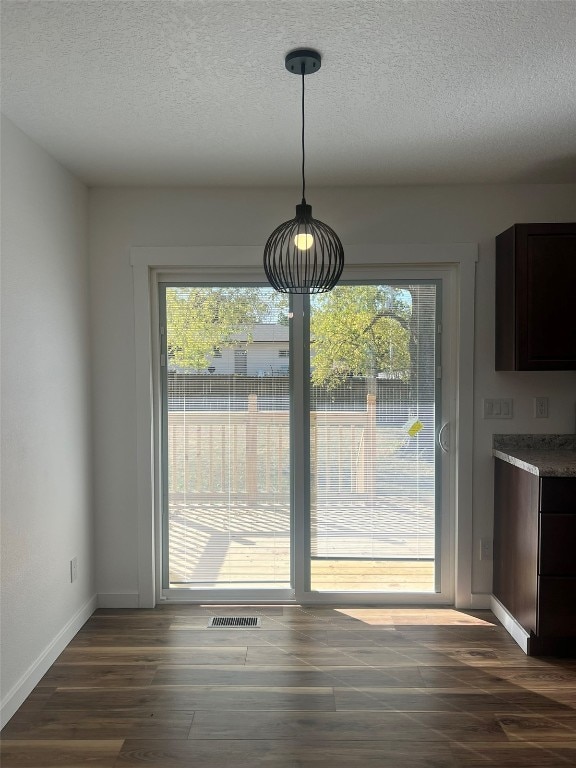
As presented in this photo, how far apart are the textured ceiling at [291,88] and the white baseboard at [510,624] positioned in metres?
2.48

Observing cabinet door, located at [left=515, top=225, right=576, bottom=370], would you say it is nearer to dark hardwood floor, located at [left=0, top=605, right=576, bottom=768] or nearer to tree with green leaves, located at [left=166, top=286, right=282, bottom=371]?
tree with green leaves, located at [left=166, top=286, right=282, bottom=371]

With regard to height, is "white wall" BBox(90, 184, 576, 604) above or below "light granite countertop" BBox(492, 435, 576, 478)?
above

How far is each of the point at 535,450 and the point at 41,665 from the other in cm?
291

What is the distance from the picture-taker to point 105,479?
3.69 m

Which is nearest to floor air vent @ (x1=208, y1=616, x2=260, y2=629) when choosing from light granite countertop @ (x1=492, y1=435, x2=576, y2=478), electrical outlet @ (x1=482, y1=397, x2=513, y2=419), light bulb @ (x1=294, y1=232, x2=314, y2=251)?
light granite countertop @ (x1=492, y1=435, x2=576, y2=478)

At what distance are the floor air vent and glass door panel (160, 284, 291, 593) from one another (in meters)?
0.27

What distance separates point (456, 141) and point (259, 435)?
2001 millimetres

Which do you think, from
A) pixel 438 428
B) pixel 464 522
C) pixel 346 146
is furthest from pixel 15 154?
pixel 464 522

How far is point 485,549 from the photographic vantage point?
366cm

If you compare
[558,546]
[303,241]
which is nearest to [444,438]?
[558,546]

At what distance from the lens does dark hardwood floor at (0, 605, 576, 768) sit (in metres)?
2.28

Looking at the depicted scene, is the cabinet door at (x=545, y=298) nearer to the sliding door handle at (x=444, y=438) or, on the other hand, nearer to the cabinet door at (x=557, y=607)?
the sliding door handle at (x=444, y=438)

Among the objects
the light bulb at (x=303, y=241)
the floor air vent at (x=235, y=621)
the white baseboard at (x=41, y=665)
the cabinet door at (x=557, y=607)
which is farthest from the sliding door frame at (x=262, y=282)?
the light bulb at (x=303, y=241)

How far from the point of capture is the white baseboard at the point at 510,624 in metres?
3.09
